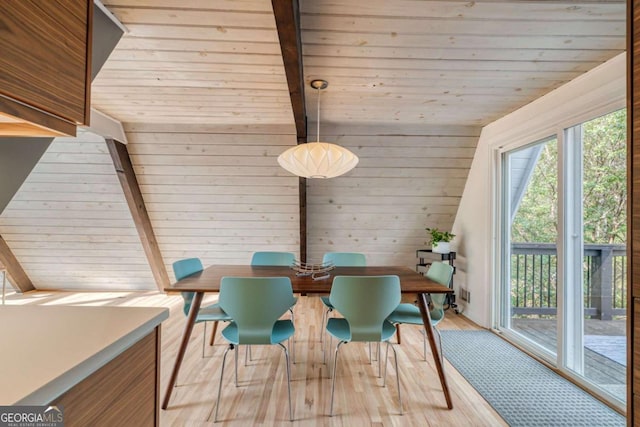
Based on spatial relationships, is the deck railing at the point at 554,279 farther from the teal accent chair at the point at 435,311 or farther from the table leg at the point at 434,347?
the table leg at the point at 434,347

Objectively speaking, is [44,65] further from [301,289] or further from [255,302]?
[301,289]

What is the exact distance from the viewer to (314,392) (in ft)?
6.76

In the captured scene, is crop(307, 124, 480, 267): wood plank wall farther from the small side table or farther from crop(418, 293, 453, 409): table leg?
crop(418, 293, 453, 409): table leg

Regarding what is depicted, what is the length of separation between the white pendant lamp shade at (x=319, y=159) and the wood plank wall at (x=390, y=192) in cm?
112

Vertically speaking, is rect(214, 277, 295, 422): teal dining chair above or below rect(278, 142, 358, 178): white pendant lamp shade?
below

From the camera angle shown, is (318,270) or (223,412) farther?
(318,270)

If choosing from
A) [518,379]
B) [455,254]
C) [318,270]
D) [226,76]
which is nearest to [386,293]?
[318,270]

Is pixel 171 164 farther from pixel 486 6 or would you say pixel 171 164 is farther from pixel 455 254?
pixel 455 254

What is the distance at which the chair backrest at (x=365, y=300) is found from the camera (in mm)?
1811

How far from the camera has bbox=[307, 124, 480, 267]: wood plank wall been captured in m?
3.30

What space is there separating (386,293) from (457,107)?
6.31ft

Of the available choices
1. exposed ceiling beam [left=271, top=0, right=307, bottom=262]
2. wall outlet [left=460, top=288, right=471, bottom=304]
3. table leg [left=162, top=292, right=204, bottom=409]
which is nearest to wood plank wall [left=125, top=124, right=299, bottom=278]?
exposed ceiling beam [left=271, top=0, right=307, bottom=262]

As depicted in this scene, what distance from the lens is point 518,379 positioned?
2.26 meters

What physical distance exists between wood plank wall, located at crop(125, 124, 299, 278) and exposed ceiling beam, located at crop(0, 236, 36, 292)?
2.08m
